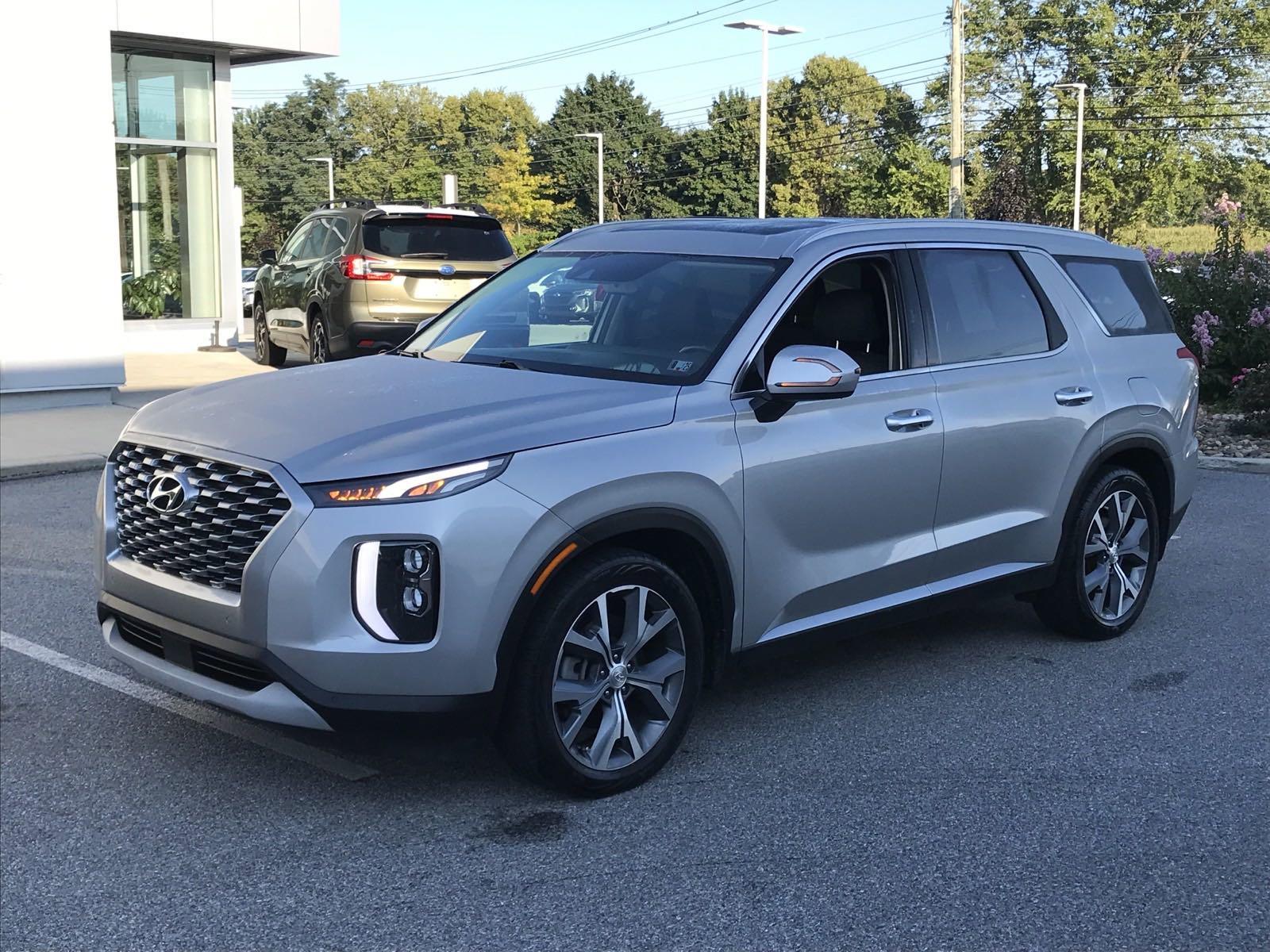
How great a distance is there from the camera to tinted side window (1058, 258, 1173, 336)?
6215 mm

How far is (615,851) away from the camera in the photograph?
402 centimetres

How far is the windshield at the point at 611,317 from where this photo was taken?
16.0ft

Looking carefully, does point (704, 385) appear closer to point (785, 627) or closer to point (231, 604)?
point (785, 627)

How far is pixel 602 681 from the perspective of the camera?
4.30 metres

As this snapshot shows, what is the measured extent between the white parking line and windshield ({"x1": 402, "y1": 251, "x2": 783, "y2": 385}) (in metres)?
1.50

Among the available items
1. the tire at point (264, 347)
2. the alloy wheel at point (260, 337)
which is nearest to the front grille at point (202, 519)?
the tire at point (264, 347)

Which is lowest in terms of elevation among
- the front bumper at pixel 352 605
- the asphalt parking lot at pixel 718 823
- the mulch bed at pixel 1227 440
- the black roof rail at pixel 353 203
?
the asphalt parking lot at pixel 718 823

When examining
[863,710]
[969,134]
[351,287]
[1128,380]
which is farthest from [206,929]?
[969,134]

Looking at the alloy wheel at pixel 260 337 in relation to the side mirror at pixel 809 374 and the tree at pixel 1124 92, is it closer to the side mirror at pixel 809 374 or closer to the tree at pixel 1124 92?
the side mirror at pixel 809 374

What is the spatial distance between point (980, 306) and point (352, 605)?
9.83 ft

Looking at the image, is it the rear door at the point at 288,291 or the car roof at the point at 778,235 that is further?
the rear door at the point at 288,291

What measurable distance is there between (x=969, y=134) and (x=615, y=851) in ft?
236

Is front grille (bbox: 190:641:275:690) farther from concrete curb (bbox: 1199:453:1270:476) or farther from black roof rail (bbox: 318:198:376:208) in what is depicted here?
black roof rail (bbox: 318:198:376:208)

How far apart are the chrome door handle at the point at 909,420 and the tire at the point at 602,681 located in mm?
1113
